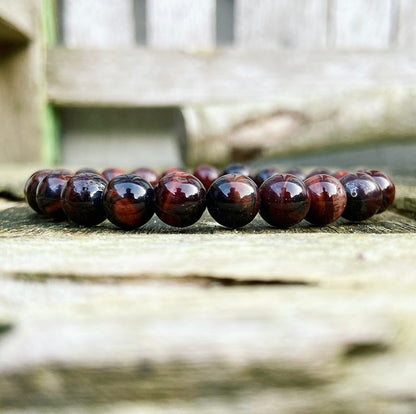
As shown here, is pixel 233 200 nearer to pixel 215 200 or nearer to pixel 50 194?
pixel 215 200

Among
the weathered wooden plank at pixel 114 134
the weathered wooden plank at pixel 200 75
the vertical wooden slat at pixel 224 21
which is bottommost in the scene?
the weathered wooden plank at pixel 114 134

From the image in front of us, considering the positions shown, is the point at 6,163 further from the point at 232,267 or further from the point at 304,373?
Answer: the point at 304,373

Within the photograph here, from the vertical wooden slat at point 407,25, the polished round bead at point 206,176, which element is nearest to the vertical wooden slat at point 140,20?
the vertical wooden slat at point 407,25

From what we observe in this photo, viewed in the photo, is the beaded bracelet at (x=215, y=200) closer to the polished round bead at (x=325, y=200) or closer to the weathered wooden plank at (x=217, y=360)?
the polished round bead at (x=325, y=200)

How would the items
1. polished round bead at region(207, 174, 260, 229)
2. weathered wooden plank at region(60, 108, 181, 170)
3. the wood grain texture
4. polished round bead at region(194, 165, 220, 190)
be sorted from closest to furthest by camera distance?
polished round bead at region(207, 174, 260, 229)
polished round bead at region(194, 165, 220, 190)
the wood grain texture
weathered wooden plank at region(60, 108, 181, 170)

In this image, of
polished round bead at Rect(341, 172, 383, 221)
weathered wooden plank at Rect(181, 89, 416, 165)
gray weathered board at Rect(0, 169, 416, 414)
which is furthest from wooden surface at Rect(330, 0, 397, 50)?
gray weathered board at Rect(0, 169, 416, 414)

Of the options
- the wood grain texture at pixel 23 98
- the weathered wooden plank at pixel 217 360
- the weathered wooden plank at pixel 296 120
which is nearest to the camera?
the weathered wooden plank at pixel 217 360

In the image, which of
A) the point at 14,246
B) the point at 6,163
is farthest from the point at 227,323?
the point at 6,163

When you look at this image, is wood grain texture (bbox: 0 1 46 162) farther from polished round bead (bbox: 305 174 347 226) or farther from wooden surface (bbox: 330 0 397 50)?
polished round bead (bbox: 305 174 347 226)
